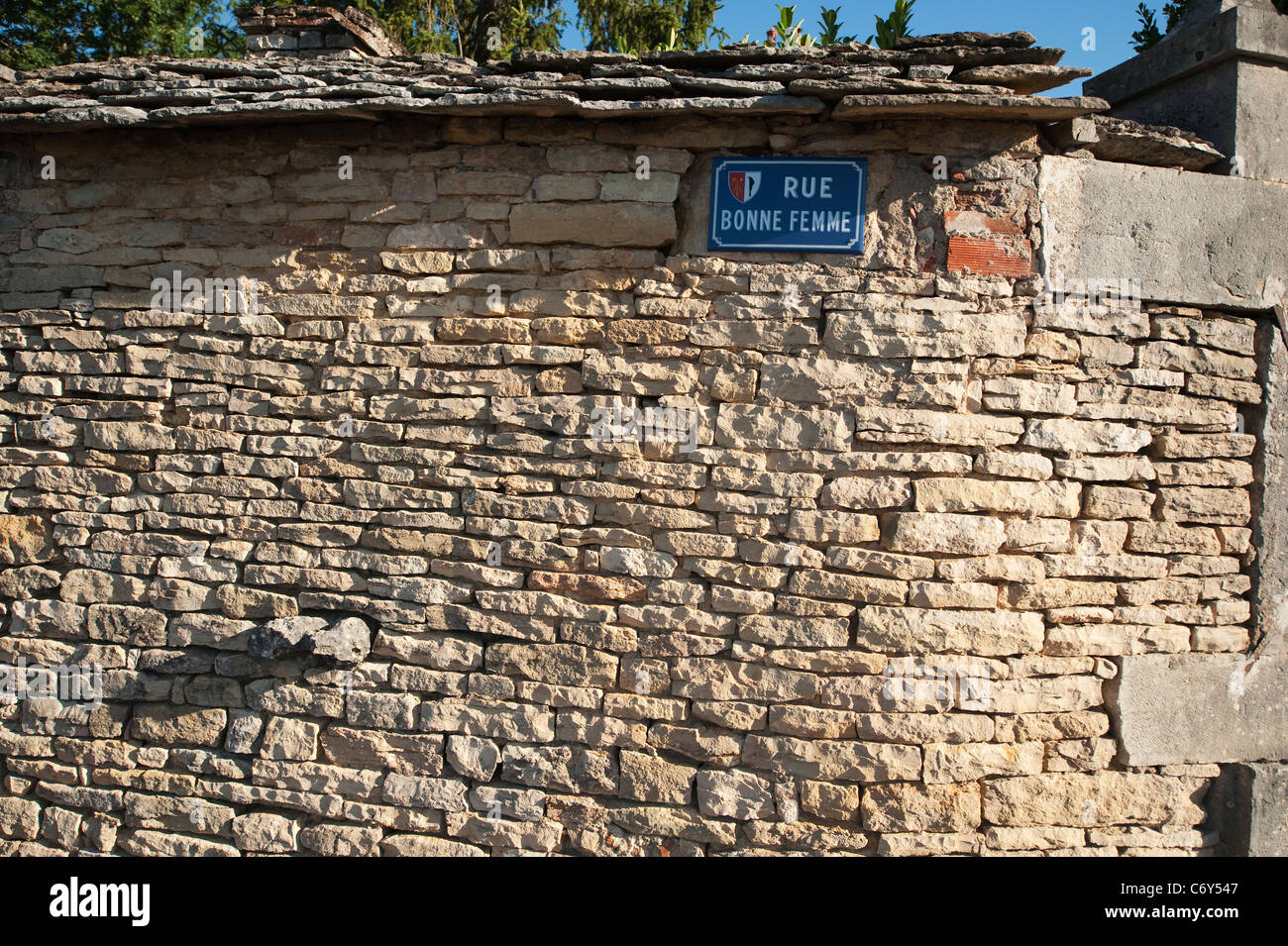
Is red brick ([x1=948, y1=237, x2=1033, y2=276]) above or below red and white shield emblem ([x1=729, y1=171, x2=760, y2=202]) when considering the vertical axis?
below

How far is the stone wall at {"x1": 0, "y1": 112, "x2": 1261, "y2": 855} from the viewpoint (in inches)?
124

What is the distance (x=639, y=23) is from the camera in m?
9.75

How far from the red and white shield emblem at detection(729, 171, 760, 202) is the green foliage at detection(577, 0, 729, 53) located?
7378 mm

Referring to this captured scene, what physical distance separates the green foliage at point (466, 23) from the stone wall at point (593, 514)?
624cm

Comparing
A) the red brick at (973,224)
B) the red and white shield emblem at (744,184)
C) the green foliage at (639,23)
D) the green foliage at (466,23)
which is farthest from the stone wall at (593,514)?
the green foliage at (639,23)

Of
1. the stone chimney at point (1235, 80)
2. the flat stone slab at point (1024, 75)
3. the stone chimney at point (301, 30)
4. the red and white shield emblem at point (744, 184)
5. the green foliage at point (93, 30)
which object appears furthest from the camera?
the green foliage at point (93, 30)

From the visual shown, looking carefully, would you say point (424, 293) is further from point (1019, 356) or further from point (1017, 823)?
point (1017, 823)

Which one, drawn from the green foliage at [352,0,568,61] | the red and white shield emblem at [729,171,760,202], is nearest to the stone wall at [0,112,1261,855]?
the red and white shield emblem at [729,171,760,202]

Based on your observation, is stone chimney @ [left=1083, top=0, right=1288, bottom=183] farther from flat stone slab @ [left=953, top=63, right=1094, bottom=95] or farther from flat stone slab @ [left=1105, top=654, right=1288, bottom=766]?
flat stone slab @ [left=1105, top=654, right=1288, bottom=766]

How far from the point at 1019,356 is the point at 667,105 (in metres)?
1.69

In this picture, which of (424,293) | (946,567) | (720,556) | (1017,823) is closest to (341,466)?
(424,293)

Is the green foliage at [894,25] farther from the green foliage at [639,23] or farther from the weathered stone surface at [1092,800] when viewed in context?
the green foliage at [639,23]

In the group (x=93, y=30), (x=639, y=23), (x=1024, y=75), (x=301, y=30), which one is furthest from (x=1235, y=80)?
(x=93, y=30)

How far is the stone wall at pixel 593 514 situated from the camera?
10.3 ft
